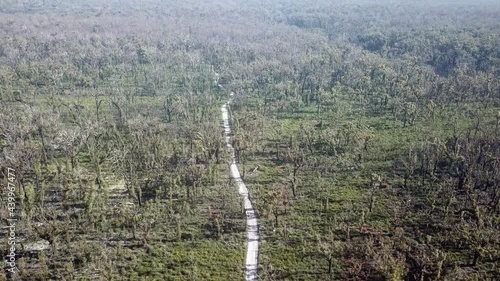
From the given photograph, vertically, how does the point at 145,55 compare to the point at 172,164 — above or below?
above

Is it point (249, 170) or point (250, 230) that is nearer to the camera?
point (250, 230)

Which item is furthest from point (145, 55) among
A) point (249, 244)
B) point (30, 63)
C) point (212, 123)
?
point (249, 244)

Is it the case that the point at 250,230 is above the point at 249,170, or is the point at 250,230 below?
below

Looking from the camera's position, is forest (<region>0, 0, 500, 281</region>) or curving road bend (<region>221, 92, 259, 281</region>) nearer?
curving road bend (<region>221, 92, 259, 281</region>)

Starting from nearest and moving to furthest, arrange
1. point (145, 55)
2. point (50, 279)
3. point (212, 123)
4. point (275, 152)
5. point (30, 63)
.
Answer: point (50, 279) < point (275, 152) < point (212, 123) < point (30, 63) < point (145, 55)

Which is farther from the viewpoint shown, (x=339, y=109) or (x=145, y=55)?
(x=145, y=55)

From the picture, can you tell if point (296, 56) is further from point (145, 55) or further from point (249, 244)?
point (249, 244)

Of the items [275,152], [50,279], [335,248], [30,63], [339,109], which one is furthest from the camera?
[30,63]

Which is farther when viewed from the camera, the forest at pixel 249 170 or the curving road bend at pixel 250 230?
the forest at pixel 249 170
